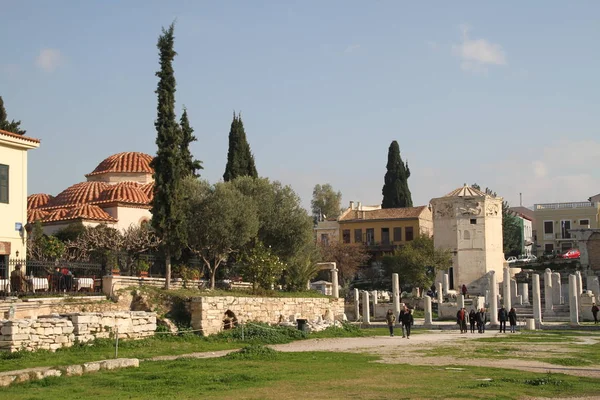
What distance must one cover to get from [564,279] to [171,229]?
38.2 metres

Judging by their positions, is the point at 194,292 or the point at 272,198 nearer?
→ the point at 194,292

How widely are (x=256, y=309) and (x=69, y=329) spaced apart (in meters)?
10.6

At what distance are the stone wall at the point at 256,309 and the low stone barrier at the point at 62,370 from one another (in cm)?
814

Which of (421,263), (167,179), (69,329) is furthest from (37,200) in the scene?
(69,329)

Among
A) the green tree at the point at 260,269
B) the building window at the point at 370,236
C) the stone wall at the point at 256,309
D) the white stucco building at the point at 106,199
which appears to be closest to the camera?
the stone wall at the point at 256,309

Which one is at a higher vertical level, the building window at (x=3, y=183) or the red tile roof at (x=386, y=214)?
the red tile roof at (x=386, y=214)

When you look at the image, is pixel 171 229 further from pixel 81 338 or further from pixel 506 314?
pixel 506 314

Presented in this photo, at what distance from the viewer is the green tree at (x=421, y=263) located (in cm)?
5912

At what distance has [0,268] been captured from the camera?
26.9m

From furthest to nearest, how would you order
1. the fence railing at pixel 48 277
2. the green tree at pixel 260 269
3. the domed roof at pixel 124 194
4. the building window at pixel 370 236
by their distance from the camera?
the building window at pixel 370 236, the domed roof at pixel 124 194, the green tree at pixel 260 269, the fence railing at pixel 48 277

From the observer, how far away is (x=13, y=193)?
28281 mm

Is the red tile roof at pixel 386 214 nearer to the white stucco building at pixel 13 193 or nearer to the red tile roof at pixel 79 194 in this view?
the red tile roof at pixel 79 194

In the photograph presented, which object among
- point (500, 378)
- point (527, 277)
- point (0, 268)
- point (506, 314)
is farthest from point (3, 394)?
point (527, 277)

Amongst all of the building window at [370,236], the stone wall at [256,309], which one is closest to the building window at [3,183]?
the stone wall at [256,309]
